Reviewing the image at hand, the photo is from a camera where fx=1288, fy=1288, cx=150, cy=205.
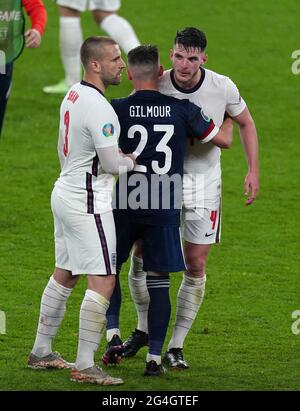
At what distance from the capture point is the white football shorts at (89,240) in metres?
6.55

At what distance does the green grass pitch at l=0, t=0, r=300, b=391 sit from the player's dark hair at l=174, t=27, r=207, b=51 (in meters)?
1.75

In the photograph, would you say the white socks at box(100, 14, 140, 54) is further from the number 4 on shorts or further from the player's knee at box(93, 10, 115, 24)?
the number 4 on shorts

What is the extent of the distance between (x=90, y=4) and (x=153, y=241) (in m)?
6.70

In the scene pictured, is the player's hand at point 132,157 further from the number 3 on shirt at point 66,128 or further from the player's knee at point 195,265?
the player's knee at point 195,265

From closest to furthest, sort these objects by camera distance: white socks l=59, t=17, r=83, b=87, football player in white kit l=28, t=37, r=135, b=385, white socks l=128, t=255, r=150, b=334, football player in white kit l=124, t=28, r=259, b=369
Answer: football player in white kit l=28, t=37, r=135, b=385 → football player in white kit l=124, t=28, r=259, b=369 → white socks l=128, t=255, r=150, b=334 → white socks l=59, t=17, r=83, b=87

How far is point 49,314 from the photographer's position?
686 centimetres

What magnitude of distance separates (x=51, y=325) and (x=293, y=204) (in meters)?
4.29

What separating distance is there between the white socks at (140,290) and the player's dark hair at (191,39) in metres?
1.27

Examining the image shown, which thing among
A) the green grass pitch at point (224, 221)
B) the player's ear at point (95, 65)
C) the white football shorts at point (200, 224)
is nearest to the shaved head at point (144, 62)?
the player's ear at point (95, 65)

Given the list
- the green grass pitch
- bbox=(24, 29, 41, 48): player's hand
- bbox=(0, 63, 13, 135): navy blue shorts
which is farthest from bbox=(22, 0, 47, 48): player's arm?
the green grass pitch

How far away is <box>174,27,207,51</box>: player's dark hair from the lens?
6797mm

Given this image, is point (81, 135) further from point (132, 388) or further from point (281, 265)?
point (281, 265)

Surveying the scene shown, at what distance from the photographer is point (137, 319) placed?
→ 7.80 meters

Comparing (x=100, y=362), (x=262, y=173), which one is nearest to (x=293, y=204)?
(x=262, y=173)
